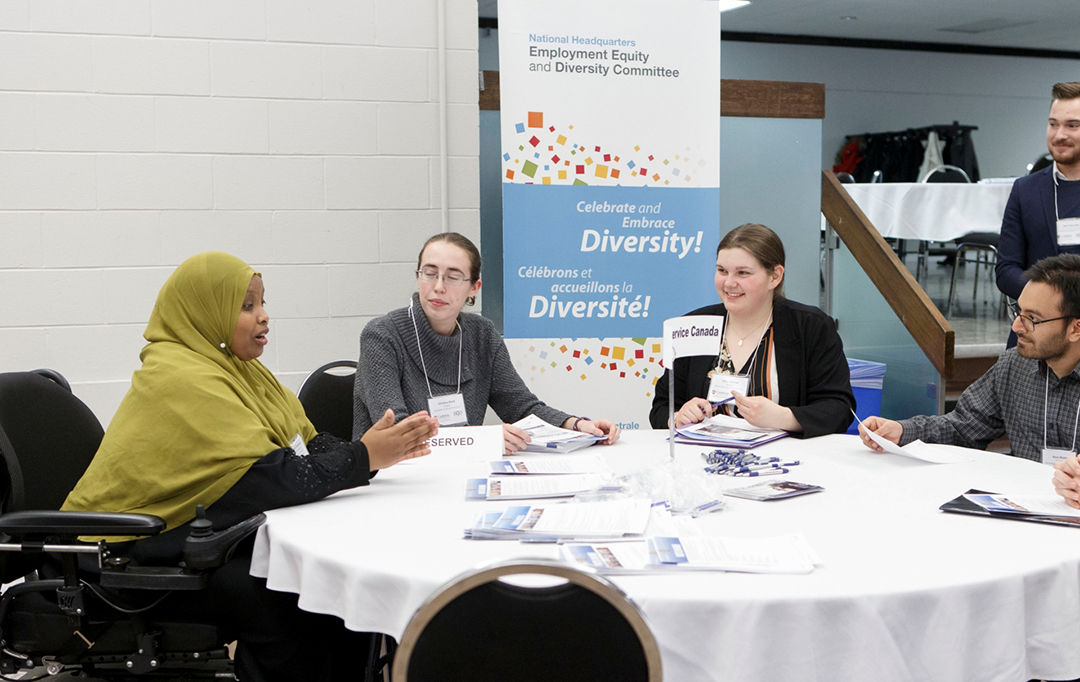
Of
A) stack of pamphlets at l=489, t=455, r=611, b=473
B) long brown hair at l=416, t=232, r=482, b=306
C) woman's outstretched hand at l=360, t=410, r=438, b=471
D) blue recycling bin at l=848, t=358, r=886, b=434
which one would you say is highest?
long brown hair at l=416, t=232, r=482, b=306

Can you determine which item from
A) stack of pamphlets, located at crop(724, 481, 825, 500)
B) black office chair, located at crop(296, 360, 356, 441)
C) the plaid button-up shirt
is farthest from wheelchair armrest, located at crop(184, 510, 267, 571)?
the plaid button-up shirt

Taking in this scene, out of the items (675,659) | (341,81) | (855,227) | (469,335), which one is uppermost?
(341,81)

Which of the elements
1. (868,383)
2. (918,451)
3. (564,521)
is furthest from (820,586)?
(868,383)

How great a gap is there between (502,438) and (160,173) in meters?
2.14

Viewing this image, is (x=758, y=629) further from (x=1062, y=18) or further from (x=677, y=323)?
(x=1062, y=18)

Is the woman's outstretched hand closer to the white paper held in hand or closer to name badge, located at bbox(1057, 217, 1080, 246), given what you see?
the white paper held in hand

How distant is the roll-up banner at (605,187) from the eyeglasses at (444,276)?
0.96 meters

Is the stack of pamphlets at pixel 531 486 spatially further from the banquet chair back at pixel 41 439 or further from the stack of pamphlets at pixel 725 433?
the banquet chair back at pixel 41 439

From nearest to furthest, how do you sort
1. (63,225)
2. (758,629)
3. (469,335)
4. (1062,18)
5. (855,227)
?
1. (758,629)
2. (469,335)
3. (63,225)
4. (855,227)
5. (1062,18)

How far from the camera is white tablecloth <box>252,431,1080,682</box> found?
1246mm

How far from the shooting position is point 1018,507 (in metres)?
1.66

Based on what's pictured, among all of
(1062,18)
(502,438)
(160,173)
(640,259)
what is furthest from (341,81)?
(1062,18)

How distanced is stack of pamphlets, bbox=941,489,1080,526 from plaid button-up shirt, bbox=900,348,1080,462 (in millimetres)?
559

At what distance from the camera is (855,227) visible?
15.5 ft
